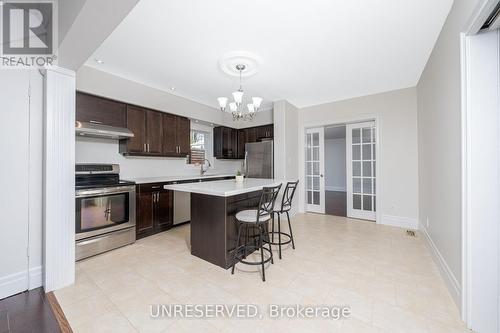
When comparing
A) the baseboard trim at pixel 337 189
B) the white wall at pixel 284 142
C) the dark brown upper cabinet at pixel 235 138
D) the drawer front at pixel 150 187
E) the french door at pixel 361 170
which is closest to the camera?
the drawer front at pixel 150 187

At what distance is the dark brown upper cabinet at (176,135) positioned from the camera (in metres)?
3.89

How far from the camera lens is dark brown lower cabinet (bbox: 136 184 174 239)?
3.18 meters

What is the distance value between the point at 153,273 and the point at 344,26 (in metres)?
3.26

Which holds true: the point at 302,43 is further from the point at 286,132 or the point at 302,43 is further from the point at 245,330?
the point at 245,330

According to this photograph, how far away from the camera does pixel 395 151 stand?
12.6ft

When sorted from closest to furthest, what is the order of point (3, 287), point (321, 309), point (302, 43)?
point (321, 309)
point (3, 287)
point (302, 43)

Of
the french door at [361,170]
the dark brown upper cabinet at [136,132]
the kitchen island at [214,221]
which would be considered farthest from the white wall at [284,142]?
the dark brown upper cabinet at [136,132]

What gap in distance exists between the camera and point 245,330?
144 cm

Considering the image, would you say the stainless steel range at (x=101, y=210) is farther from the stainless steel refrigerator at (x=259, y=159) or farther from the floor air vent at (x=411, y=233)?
the floor air vent at (x=411, y=233)

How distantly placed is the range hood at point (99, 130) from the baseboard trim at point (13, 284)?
5.47 ft

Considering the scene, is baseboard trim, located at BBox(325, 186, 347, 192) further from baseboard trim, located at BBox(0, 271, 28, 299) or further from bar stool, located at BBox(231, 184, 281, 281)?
baseboard trim, located at BBox(0, 271, 28, 299)

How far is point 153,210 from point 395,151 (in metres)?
4.47

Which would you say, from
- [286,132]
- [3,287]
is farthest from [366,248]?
[3,287]

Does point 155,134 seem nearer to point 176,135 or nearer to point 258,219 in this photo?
point 176,135
